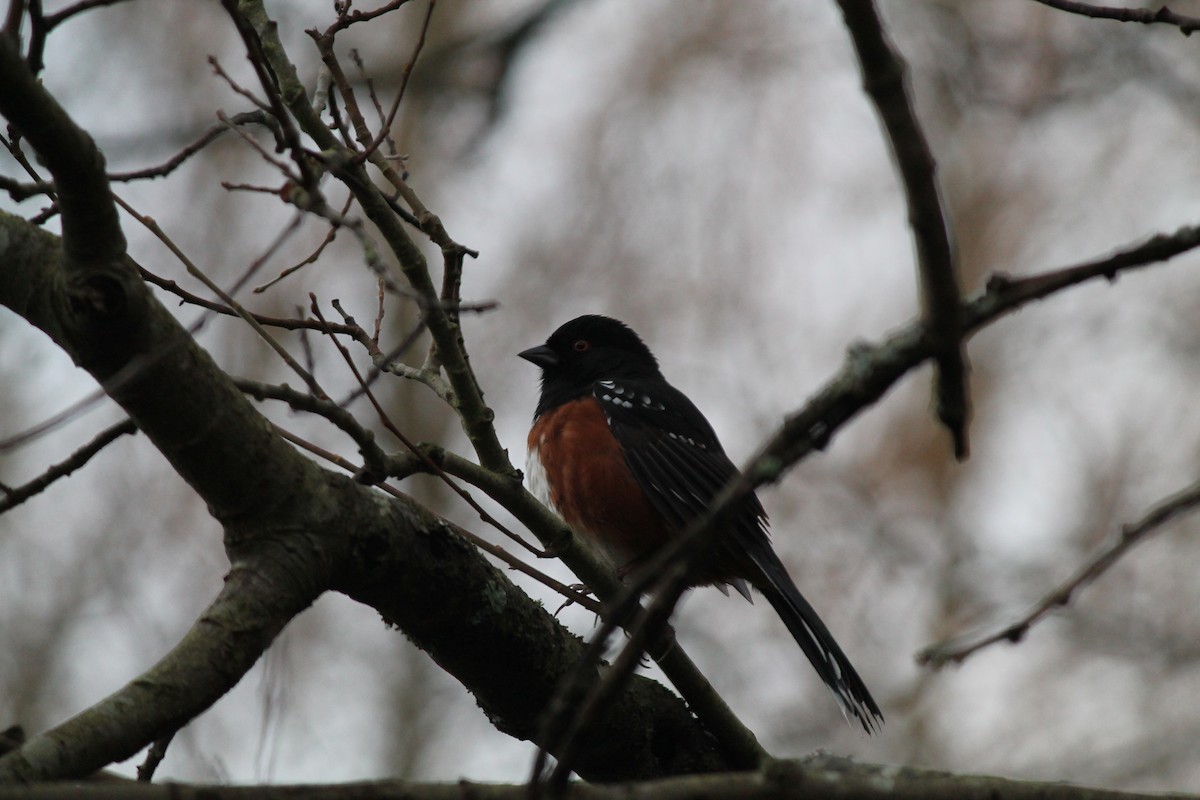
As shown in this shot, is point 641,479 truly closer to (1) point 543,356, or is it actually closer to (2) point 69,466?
(1) point 543,356

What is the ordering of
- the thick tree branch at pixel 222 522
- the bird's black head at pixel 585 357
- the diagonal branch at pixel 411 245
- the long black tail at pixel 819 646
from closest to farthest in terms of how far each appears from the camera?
1. the thick tree branch at pixel 222 522
2. the diagonal branch at pixel 411 245
3. the long black tail at pixel 819 646
4. the bird's black head at pixel 585 357

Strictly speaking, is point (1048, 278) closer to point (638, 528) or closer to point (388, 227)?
point (388, 227)

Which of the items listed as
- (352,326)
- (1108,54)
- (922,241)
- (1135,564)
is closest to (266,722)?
(352,326)

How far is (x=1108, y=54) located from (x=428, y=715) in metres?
7.98

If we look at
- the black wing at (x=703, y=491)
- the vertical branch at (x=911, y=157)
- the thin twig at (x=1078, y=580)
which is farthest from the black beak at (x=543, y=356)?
the vertical branch at (x=911, y=157)

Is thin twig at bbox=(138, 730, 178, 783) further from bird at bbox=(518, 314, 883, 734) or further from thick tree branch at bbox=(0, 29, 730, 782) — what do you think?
bird at bbox=(518, 314, 883, 734)

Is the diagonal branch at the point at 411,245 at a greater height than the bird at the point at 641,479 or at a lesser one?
lesser

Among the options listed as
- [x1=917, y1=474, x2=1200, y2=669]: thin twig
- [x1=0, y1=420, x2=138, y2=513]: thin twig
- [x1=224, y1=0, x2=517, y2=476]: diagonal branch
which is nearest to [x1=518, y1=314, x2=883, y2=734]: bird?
[x1=224, y1=0, x2=517, y2=476]: diagonal branch

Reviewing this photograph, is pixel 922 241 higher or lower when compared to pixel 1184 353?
lower

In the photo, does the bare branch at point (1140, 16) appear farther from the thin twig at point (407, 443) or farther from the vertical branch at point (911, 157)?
the thin twig at point (407, 443)

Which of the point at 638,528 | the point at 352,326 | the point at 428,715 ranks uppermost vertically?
the point at 428,715

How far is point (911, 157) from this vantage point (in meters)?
1.45

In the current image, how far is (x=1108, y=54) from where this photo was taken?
8.34m

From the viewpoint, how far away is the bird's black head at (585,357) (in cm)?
554
